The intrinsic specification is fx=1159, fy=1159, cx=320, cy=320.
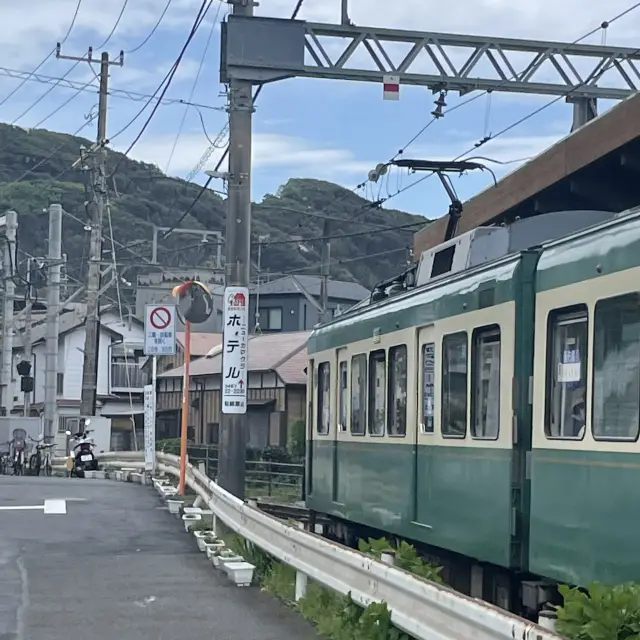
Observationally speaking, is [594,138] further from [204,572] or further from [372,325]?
[204,572]

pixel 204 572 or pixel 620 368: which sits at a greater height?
pixel 620 368


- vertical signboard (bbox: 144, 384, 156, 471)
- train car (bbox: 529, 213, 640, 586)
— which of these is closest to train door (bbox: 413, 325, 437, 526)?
train car (bbox: 529, 213, 640, 586)

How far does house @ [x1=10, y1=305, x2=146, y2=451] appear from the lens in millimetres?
58688

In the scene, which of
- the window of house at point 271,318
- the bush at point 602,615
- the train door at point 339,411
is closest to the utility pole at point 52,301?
the train door at point 339,411

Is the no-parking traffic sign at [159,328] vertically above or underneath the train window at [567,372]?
above

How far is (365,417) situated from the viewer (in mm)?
12195

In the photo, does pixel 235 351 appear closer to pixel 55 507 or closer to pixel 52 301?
pixel 55 507

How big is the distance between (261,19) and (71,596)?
885cm

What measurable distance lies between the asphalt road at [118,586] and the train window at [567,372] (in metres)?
2.32

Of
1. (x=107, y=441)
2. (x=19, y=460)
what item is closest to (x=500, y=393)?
(x=19, y=460)

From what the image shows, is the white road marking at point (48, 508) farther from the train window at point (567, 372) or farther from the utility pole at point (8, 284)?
the utility pole at point (8, 284)

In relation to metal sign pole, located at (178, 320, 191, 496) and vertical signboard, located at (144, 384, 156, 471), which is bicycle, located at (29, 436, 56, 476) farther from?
metal sign pole, located at (178, 320, 191, 496)

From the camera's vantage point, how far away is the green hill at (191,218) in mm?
77000

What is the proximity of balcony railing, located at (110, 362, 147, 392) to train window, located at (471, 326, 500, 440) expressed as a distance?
5298 cm
